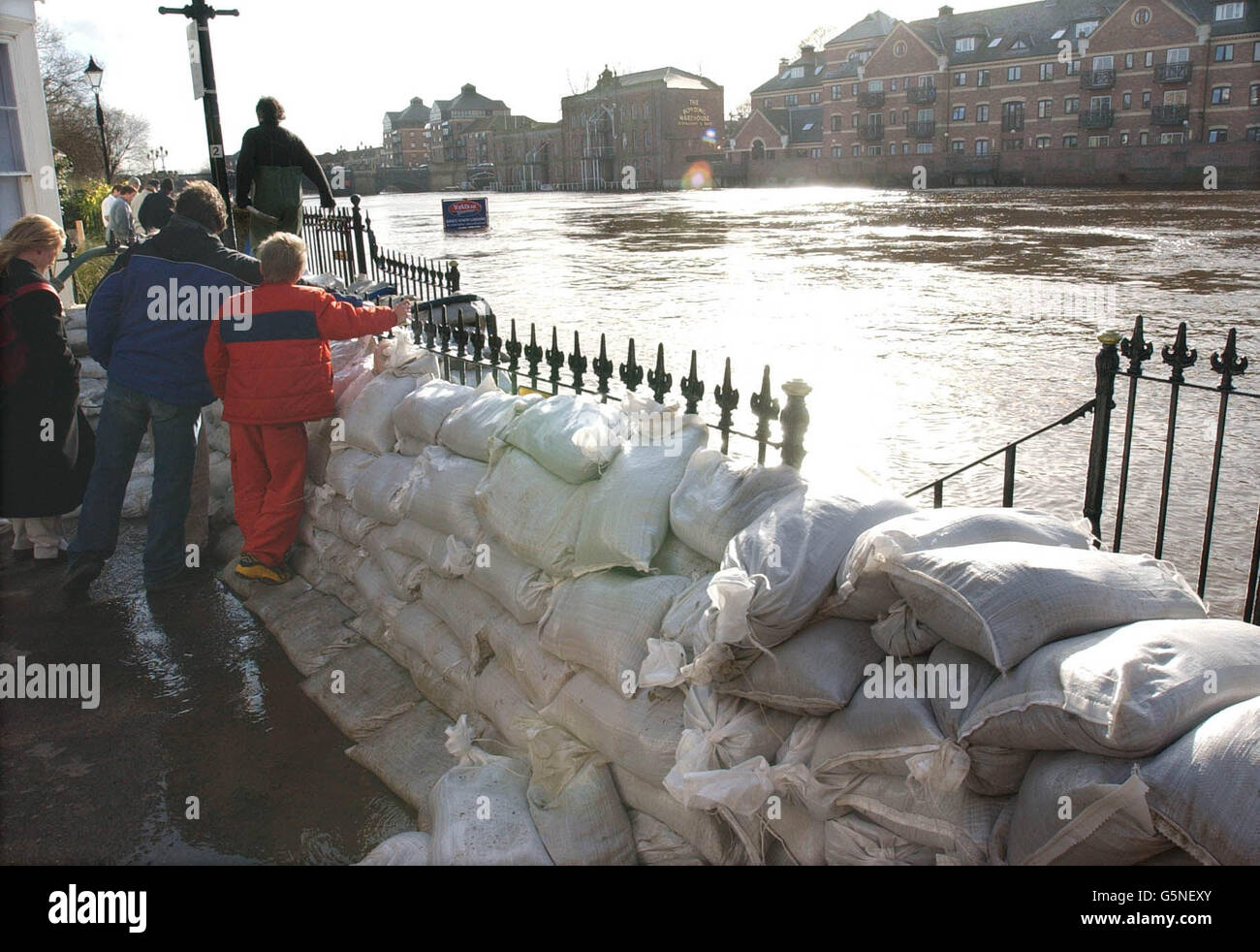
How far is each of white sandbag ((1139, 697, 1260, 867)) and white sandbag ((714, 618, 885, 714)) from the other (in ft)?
2.17

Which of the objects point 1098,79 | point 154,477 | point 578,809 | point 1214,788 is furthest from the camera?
point 1098,79

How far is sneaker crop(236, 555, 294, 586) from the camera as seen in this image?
4633mm

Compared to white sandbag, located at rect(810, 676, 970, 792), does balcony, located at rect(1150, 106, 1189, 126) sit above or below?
above

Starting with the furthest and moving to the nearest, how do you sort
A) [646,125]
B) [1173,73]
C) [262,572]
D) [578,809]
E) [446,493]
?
1. [646,125]
2. [1173,73]
3. [262,572]
4. [446,493]
5. [578,809]

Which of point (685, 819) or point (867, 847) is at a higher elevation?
point (867, 847)

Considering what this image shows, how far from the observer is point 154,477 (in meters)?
4.80

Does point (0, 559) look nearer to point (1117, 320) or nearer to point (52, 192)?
point (52, 192)

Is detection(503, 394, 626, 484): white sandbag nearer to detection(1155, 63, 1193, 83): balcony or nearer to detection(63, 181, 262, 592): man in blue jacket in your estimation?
detection(63, 181, 262, 592): man in blue jacket

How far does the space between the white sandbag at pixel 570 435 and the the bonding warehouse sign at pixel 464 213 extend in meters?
20.7

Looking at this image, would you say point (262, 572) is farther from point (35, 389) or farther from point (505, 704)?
point (505, 704)

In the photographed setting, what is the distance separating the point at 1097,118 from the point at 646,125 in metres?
36.2

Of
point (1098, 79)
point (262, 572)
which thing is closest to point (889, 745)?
point (262, 572)

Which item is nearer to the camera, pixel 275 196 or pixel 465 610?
pixel 465 610

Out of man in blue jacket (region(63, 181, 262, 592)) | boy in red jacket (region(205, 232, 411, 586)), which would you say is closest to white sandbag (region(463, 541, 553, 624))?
boy in red jacket (region(205, 232, 411, 586))
